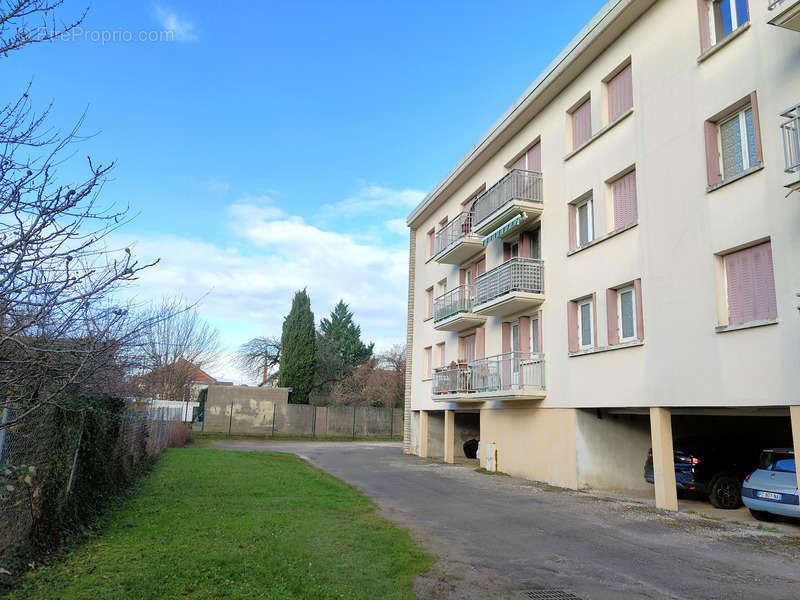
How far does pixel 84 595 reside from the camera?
538 centimetres

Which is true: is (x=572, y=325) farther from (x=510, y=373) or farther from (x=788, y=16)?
(x=788, y=16)

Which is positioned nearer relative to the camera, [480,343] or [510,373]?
[510,373]

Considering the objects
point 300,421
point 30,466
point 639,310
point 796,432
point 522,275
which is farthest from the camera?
point 300,421

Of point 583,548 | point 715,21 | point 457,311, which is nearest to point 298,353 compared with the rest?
point 457,311

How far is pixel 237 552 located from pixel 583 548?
15.9 ft

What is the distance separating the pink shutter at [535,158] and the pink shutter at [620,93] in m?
3.42

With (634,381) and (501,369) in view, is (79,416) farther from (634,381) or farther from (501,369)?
(501,369)

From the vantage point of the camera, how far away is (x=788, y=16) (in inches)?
357

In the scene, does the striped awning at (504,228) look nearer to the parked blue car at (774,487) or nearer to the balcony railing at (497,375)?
the balcony railing at (497,375)

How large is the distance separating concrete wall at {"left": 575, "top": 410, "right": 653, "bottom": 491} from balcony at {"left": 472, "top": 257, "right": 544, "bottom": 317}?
3787mm

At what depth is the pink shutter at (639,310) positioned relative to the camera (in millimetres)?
13041

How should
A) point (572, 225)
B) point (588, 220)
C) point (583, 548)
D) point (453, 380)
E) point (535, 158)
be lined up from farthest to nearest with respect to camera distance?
point (453, 380)
point (535, 158)
point (572, 225)
point (588, 220)
point (583, 548)

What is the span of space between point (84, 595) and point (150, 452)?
1356 cm

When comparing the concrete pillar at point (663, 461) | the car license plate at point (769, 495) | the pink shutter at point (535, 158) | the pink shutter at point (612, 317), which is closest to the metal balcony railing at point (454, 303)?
the pink shutter at point (535, 158)
